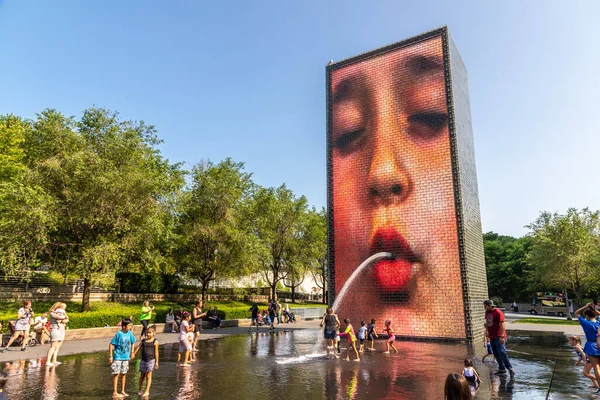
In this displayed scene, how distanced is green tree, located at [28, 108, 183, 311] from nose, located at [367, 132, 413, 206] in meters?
13.0

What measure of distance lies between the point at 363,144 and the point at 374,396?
49.6 ft

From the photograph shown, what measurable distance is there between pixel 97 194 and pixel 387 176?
Result: 639 inches

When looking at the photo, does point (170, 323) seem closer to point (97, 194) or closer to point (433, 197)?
point (97, 194)

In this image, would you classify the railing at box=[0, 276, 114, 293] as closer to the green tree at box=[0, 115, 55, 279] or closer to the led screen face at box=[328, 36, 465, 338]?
the green tree at box=[0, 115, 55, 279]

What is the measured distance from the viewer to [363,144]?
70.4 feet

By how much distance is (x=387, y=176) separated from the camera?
20484 mm

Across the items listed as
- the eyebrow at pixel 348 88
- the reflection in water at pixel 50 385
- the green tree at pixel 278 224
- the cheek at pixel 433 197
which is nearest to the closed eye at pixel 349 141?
the eyebrow at pixel 348 88

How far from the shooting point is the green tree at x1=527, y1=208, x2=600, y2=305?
39.8 m

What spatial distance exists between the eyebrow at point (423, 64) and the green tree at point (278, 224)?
2209 cm

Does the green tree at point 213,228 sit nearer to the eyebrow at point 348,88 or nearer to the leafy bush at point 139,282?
the leafy bush at point 139,282

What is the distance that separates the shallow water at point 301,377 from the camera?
8625 mm

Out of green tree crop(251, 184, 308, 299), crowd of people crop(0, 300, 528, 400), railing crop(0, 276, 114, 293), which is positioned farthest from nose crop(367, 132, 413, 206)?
railing crop(0, 276, 114, 293)

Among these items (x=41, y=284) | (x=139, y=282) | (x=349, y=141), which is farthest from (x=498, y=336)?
(x=41, y=284)

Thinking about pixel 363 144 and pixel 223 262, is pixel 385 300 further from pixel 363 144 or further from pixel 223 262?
pixel 223 262
